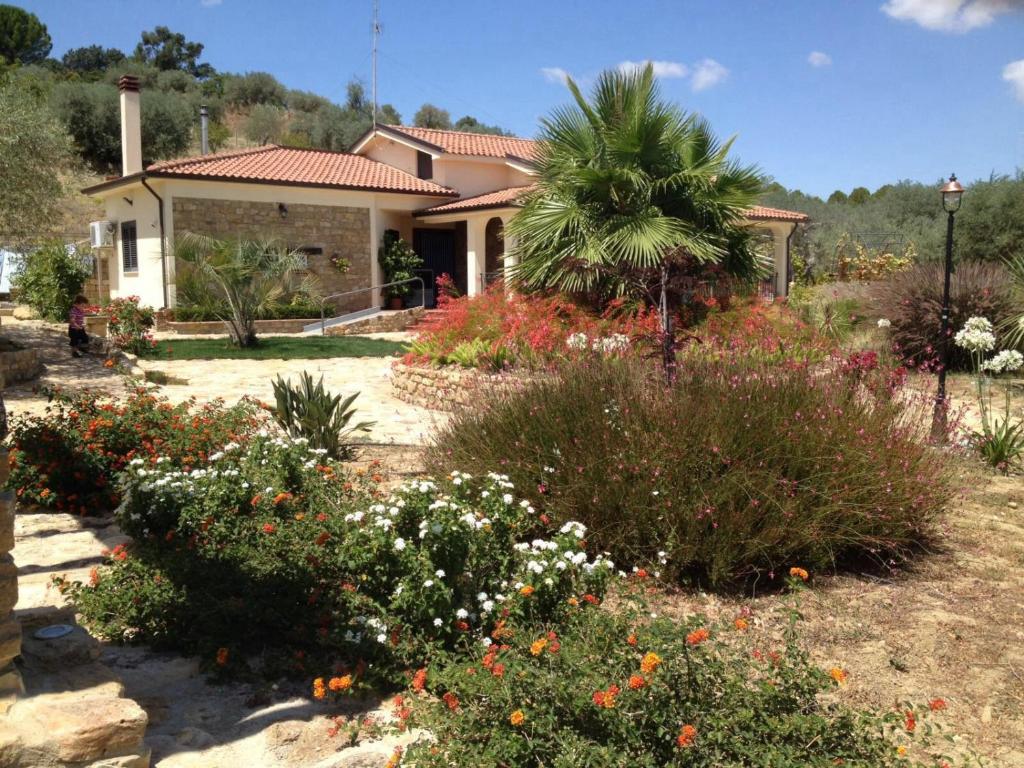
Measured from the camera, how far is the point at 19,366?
10836mm

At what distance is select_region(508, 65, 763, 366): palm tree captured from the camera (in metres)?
11.2

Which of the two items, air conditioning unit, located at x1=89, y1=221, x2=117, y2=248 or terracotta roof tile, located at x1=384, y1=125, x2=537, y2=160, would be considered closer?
air conditioning unit, located at x1=89, y1=221, x2=117, y2=248

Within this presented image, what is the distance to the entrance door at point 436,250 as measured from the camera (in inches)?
946

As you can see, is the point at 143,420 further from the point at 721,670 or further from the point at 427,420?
the point at 721,670

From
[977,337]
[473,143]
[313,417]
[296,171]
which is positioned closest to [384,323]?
[296,171]

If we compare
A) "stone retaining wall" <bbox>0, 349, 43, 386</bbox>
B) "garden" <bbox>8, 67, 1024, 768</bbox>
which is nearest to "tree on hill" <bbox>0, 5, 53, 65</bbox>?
"stone retaining wall" <bbox>0, 349, 43, 386</bbox>

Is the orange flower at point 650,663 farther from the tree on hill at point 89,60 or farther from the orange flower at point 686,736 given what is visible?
the tree on hill at point 89,60

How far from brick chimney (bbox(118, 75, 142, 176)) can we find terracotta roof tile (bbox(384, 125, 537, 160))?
6732mm

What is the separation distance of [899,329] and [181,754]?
13.0 meters

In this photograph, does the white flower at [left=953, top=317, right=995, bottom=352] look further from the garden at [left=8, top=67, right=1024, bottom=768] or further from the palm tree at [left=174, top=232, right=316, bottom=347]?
the palm tree at [left=174, top=232, right=316, bottom=347]

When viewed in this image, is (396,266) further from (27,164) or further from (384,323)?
(27,164)

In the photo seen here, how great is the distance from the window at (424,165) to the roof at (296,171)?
231 mm

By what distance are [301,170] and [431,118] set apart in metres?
37.0

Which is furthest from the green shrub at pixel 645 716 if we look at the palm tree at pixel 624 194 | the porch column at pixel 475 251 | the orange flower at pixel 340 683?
the porch column at pixel 475 251
